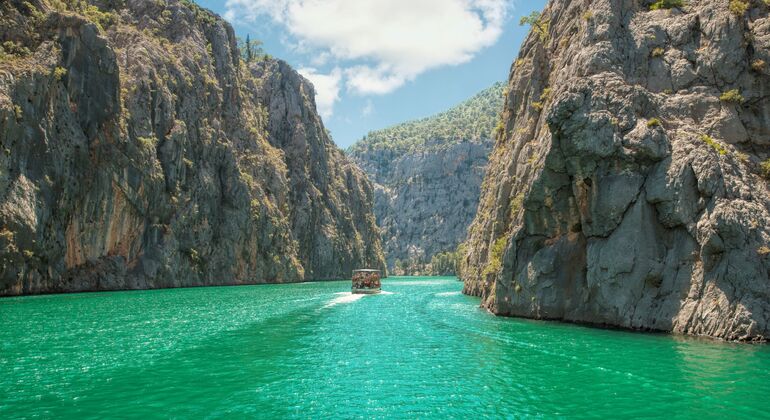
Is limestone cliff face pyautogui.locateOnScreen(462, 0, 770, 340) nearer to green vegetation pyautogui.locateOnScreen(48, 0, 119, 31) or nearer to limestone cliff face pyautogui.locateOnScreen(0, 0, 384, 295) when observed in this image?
limestone cliff face pyautogui.locateOnScreen(0, 0, 384, 295)

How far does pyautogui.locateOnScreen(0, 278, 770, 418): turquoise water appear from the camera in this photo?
56.6ft

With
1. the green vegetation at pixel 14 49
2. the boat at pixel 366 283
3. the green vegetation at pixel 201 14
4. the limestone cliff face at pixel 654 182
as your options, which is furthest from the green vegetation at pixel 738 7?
the green vegetation at pixel 201 14

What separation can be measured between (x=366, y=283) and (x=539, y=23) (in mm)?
46340

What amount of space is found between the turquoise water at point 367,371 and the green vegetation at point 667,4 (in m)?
24.0

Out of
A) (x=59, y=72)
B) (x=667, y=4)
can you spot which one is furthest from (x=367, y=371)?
(x=59, y=72)

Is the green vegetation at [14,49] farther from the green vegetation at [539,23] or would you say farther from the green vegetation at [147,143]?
the green vegetation at [539,23]

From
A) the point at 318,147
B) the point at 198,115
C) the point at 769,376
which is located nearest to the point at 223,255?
the point at 198,115

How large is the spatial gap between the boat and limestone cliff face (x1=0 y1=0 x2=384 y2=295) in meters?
34.5

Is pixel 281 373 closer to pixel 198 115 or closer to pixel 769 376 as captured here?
pixel 769 376

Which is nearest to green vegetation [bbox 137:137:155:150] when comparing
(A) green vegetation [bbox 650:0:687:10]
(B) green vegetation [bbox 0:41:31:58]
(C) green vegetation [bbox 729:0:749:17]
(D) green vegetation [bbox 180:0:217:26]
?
(B) green vegetation [bbox 0:41:31:58]

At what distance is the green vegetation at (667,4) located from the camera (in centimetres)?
3688

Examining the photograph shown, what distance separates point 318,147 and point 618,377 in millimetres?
146635

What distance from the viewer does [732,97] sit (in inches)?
1283

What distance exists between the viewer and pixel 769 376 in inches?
791
